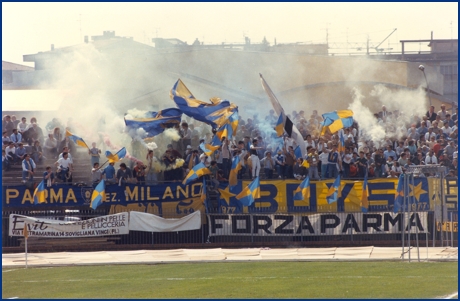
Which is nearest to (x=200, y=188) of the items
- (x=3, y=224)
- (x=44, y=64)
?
(x=3, y=224)

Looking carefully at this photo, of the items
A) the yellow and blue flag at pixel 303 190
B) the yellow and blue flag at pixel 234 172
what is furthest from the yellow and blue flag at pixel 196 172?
the yellow and blue flag at pixel 303 190

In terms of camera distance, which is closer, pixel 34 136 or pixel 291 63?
pixel 34 136

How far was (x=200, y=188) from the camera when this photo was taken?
2519cm

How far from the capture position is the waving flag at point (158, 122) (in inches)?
1107

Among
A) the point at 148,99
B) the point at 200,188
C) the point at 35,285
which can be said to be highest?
the point at 148,99

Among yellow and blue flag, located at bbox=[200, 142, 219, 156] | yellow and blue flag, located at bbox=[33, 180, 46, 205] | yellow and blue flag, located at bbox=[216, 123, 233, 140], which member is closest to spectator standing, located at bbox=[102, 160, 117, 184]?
yellow and blue flag, located at bbox=[33, 180, 46, 205]

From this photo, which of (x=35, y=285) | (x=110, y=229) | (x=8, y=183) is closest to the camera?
(x=35, y=285)

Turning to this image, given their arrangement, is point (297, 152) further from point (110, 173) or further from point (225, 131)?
point (110, 173)

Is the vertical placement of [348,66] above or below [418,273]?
above

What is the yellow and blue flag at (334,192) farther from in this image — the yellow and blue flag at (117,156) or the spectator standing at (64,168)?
the spectator standing at (64,168)

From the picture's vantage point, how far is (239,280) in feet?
57.8

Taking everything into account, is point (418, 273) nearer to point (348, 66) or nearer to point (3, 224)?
point (3, 224)

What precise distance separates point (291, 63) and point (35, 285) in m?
25.9

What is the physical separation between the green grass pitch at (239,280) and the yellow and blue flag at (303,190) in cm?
393
